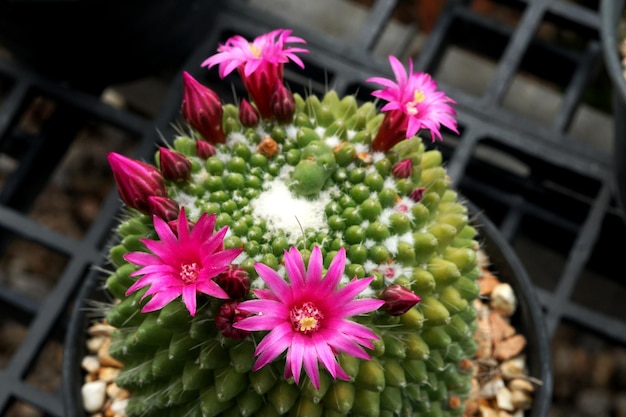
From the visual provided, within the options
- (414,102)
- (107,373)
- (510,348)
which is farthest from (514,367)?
(107,373)

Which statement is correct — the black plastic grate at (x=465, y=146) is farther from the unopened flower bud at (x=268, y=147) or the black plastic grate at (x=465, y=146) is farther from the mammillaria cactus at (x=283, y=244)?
the unopened flower bud at (x=268, y=147)

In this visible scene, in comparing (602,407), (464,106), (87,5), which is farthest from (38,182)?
(602,407)

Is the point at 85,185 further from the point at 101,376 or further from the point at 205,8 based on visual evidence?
the point at 101,376

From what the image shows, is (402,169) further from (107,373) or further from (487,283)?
(107,373)

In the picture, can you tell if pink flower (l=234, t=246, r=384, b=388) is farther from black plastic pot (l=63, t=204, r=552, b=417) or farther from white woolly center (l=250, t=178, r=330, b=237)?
black plastic pot (l=63, t=204, r=552, b=417)

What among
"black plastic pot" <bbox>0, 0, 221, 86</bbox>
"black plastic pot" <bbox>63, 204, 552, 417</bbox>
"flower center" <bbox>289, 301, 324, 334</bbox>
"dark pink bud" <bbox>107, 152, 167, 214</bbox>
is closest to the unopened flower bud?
"dark pink bud" <bbox>107, 152, 167, 214</bbox>
